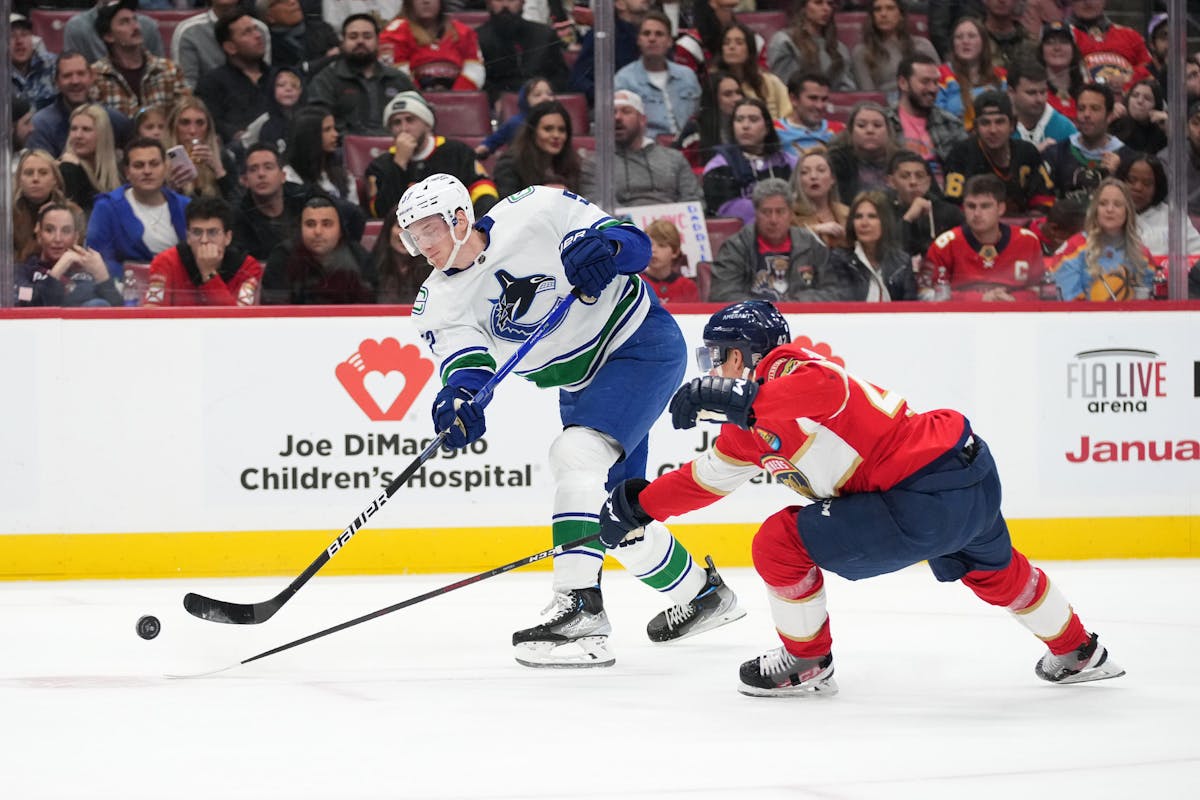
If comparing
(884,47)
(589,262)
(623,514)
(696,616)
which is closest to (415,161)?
(884,47)

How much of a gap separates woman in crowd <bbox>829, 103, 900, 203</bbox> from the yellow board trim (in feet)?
4.42

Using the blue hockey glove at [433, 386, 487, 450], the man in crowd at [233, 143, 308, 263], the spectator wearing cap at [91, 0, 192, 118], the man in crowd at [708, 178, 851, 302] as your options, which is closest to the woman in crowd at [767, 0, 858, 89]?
the man in crowd at [708, 178, 851, 302]

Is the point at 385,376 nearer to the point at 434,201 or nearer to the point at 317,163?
the point at 317,163

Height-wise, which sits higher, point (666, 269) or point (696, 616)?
point (666, 269)

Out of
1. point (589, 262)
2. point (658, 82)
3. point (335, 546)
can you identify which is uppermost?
point (658, 82)

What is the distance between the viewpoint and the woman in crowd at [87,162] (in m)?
5.22

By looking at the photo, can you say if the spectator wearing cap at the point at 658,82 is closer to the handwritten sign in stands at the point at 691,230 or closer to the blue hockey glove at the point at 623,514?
the handwritten sign in stands at the point at 691,230

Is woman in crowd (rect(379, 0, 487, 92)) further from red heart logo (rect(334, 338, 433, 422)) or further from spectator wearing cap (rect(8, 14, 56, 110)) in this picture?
spectator wearing cap (rect(8, 14, 56, 110))

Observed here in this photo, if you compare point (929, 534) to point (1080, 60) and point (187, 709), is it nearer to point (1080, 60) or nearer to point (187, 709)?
point (187, 709)

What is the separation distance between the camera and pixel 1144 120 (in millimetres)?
5746

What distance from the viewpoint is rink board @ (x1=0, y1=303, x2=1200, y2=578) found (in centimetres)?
508

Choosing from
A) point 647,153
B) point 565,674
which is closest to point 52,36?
point 647,153

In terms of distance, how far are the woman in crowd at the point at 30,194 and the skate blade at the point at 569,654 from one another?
8.79 ft

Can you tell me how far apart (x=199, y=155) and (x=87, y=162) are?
0.38 m
